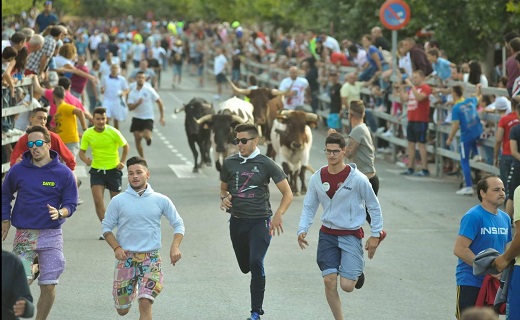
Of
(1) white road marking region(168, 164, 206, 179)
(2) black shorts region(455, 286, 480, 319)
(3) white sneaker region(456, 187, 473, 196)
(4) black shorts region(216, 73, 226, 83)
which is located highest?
(2) black shorts region(455, 286, 480, 319)

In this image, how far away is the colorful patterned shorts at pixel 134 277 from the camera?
388 inches

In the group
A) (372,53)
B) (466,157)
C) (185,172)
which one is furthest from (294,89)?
(466,157)

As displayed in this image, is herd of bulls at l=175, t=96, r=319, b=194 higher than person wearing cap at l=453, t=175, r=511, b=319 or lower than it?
lower

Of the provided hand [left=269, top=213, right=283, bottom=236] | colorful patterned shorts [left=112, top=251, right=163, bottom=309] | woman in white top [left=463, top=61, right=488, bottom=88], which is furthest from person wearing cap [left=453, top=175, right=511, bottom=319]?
woman in white top [left=463, top=61, right=488, bottom=88]

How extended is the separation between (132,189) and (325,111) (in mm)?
23166

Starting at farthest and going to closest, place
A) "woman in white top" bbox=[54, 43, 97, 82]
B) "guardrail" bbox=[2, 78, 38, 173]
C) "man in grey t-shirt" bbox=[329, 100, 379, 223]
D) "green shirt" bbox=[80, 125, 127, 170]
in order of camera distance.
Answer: "woman in white top" bbox=[54, 43, 97, 82] → "guardrail" bbox=[2, 78, 38, 173] → "green shirt" bbox=[80, 125, 127, 170] → "man in grey t-shirt" bbox=[329, 100, 379, 223]

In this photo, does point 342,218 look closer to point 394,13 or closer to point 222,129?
point 222,129

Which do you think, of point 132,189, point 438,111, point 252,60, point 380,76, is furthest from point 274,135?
point 252,60

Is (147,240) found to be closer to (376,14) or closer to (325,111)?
(325,111)

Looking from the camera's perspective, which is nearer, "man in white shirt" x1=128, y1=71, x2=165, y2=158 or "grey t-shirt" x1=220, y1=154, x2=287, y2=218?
"grey t-shirt" x1=220, y1=154, x2=287, y2=218

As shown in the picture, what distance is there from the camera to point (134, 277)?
9.92 m

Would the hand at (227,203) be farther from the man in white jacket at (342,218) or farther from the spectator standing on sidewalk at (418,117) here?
the spectator standing on sidewalk at (418,117)

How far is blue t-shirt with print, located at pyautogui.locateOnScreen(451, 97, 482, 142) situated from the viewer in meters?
20.1

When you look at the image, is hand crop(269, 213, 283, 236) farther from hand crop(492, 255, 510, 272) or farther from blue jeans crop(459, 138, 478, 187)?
blue jeans crop(459, 138, 478, 187)
